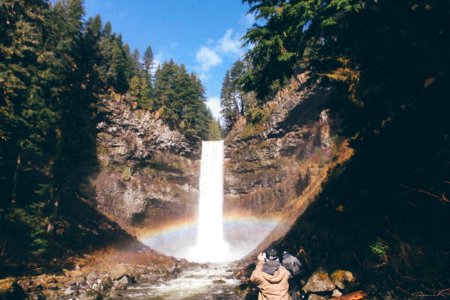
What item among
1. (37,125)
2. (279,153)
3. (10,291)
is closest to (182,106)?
(279,153)

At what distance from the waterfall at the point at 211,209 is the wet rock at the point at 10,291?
29947mm

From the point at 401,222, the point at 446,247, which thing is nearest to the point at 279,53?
the point at 401,222

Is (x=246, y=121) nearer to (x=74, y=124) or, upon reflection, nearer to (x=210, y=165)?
(x=210, y=165)

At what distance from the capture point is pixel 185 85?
178ft

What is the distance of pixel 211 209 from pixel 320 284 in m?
39.1

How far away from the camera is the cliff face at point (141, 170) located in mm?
41719

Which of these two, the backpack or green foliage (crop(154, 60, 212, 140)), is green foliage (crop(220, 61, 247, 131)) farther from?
Result: the backpack

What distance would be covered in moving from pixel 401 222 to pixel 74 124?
21816 millimetres

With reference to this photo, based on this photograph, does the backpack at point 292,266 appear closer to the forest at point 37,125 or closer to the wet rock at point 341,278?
the wet rock at point 341,278

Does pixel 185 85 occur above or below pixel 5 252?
above

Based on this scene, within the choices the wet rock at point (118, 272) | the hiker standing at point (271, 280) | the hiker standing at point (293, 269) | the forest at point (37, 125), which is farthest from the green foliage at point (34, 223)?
the hiker standing at point (271, 280)

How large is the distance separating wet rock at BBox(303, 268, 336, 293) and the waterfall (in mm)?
33752

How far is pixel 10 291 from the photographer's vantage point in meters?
13.7

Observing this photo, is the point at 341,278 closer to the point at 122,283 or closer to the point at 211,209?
the point at 122,283
